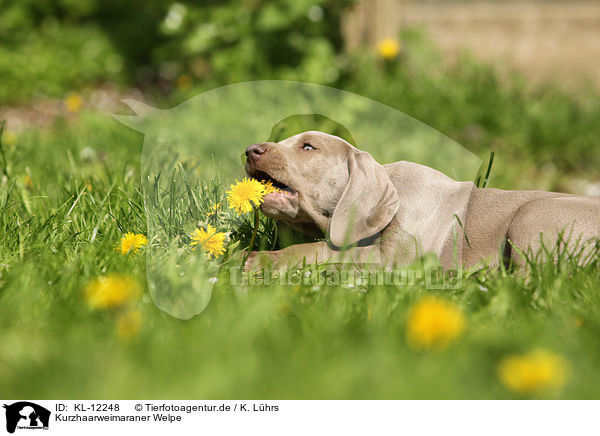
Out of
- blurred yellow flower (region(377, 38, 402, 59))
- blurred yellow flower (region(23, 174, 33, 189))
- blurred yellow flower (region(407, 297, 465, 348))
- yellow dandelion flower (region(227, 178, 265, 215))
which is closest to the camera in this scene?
blurred yellow flower (region(407, 297, 465, 348))

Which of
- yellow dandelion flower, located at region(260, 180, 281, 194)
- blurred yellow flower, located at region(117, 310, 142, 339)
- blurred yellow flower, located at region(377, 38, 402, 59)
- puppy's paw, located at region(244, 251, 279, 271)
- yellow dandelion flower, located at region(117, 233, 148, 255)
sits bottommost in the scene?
blurred yellow flower, located at region(117, 310, 142, 339)

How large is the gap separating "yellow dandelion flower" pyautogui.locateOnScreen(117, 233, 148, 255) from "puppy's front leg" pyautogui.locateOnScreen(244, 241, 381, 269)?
37cm

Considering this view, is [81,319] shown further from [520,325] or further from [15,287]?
[520,325]

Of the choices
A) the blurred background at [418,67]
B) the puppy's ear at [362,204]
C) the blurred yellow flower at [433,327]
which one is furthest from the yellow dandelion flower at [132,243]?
the blurred background at [418,67]

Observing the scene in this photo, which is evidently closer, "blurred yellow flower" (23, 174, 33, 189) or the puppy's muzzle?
the puppy's muzzle

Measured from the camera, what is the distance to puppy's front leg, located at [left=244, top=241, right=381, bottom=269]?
2.21 meters

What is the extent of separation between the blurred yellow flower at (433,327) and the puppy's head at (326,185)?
2.07ft

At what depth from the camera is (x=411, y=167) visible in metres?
2.38

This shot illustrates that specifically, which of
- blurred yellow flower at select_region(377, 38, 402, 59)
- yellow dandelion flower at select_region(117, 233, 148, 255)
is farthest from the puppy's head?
blurred yellow flower at select_region(377, 38, 402, 59)

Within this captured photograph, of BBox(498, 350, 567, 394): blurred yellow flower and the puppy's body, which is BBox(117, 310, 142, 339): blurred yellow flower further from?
BBox(498, 350, 567, 394): blurred yellow flower

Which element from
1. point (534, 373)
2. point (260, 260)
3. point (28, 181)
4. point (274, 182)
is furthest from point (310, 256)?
point (28, 181)

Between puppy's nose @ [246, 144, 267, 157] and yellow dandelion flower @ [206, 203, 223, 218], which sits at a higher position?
puppy's nose @ [246, 144, 267, 157]

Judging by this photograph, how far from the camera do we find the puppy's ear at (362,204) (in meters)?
2.17
